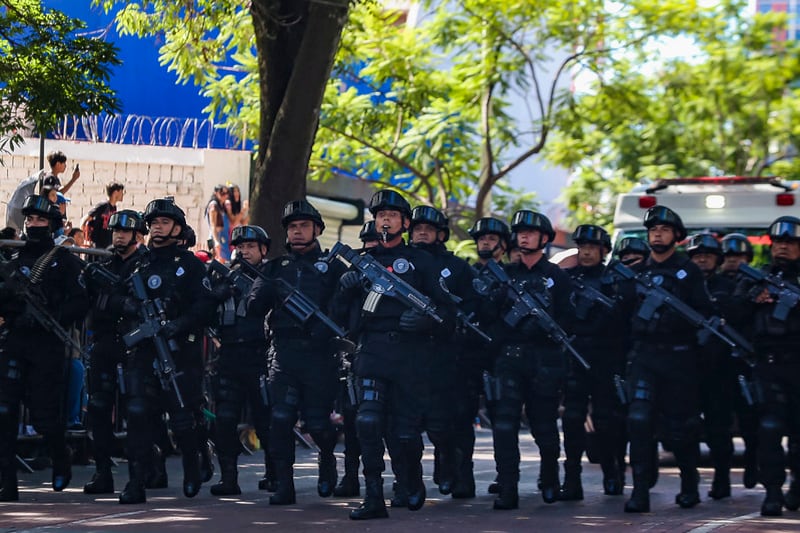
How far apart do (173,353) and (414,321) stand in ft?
6.20

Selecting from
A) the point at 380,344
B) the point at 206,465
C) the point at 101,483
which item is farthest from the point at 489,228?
the point at 101,483

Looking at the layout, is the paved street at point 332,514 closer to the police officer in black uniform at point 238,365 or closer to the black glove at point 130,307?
the police officer in black uniform at point 238,365

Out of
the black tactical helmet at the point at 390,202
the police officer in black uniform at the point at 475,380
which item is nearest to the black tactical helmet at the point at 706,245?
the police officer in black uniform at the point at 475,380

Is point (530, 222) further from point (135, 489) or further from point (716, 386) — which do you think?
point (135, 489)

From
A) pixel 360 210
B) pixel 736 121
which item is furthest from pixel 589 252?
pixel 736 121

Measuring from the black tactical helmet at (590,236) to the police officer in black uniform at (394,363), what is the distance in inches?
85.7

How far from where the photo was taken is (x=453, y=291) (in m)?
10.5

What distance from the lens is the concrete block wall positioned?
1967cm

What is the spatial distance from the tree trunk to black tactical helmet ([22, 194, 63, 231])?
3131 millimetres

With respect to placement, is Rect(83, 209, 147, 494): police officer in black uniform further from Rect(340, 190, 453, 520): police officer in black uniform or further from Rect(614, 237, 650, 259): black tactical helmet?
Rect(614, 237, 650, 259): black tactical helmet

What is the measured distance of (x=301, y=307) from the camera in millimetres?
10414

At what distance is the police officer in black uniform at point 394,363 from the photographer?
983 cm

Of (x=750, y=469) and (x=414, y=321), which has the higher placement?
(x=414, y=321)

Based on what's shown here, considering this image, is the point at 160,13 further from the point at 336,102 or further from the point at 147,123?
the point at 336,102
